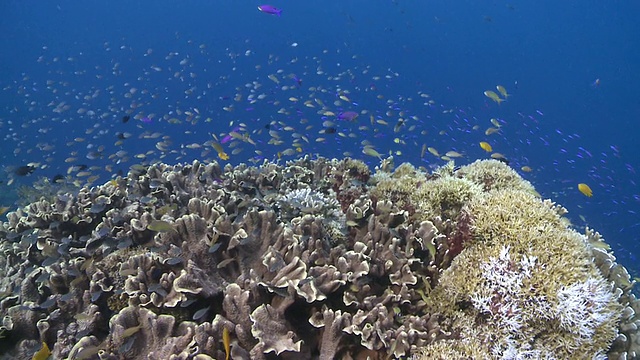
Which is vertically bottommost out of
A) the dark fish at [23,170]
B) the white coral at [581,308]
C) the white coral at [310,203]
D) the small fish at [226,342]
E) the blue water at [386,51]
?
the dark fish at [23,170]

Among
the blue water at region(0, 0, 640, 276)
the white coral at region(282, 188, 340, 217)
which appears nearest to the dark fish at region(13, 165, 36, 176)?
the white coral at region(282, 188, 340, 217)

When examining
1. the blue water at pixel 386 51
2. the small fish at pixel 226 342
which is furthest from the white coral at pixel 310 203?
the blue water at pixel 386 51

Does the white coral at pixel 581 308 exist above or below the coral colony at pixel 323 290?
above

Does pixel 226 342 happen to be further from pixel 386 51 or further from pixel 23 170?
pixel 386 51

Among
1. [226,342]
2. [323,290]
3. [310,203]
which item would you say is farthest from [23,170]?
[323,290]

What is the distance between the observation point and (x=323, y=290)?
3.86 meters

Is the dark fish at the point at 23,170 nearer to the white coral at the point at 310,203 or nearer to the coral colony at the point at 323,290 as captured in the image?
the coral colony at the point at 323,290

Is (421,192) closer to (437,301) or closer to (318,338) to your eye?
(437,301)

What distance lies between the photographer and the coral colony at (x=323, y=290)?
3650 millimetres

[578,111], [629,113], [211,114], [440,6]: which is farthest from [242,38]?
[629,113]

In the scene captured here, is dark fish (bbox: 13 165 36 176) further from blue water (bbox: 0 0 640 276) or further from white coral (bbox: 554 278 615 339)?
blue water (bbox: 0 0 640 276)

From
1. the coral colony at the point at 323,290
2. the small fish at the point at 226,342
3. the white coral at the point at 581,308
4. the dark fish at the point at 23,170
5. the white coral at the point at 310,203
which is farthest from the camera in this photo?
the dark fish at the point at 23,170

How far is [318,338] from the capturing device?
389 cm

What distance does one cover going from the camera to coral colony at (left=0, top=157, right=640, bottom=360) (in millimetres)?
3650
